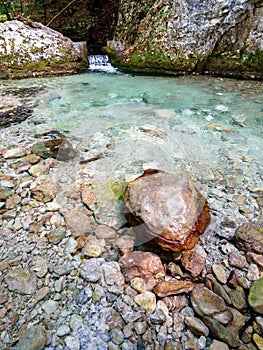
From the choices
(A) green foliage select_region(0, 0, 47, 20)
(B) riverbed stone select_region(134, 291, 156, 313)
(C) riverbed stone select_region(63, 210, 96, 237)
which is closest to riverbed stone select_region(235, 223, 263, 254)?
(B) riverbed stone select_region(134, 291, 156, 313)

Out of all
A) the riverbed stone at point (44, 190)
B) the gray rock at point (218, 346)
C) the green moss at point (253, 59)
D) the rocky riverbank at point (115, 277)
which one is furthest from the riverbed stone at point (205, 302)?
the green moss at point (253, 59)

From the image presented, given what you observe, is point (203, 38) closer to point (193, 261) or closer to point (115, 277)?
point (193, 261)

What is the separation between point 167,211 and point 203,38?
5683 millimetres

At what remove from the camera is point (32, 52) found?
5770 millimetres

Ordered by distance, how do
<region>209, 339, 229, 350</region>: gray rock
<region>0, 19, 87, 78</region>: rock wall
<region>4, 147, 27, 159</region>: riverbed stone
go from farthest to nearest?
<region>0, 19, 87, 78</region>: rock wall, <region>4, 147, 27, 159</region>: riverbed stone, <region>209, 339, 229, 350</region>: gray rock

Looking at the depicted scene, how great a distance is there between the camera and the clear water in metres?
2.48

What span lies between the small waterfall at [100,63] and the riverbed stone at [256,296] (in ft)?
20.8

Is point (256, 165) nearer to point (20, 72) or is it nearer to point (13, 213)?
point (13, 213)

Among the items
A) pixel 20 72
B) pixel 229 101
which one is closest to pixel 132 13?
pixel 20 72

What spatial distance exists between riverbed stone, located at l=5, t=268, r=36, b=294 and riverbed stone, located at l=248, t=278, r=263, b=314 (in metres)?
1.19

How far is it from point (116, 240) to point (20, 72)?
546 centimetres

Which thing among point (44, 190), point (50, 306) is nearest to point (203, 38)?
point (44, 190)

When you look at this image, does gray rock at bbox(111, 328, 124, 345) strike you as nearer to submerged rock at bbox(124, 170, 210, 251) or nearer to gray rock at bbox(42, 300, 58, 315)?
gray rock at bbox(42, 300, 58, 315)

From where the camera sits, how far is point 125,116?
351cm
